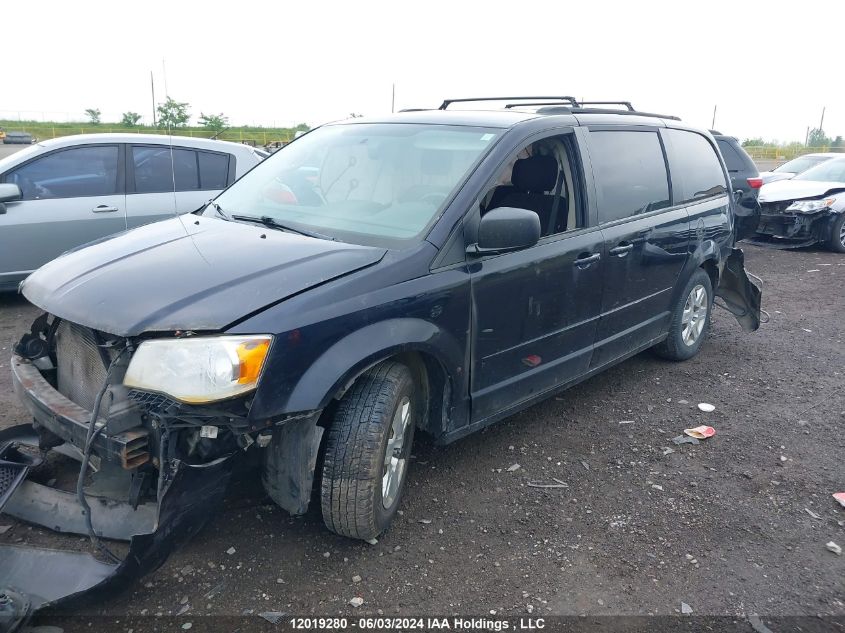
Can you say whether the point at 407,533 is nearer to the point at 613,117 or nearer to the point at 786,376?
the point at 613,117

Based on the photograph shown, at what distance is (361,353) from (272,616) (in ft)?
3.47

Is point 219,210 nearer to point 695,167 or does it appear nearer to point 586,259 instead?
point 586,259

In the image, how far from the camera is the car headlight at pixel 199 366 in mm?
2367

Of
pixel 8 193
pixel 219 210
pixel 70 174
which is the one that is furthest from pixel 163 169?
pixel 219 210

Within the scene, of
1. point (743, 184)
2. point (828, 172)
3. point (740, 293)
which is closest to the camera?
point (740, 293)

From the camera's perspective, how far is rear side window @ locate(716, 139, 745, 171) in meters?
9.84

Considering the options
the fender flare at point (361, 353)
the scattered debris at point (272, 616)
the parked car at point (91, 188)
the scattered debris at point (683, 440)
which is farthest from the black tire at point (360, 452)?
the parked car at point (91, 188)

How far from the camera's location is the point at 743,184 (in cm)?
977

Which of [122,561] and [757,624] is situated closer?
[122,561]

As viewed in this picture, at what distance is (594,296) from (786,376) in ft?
7.60

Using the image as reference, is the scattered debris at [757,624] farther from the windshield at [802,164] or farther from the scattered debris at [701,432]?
the windshield at [802,164]

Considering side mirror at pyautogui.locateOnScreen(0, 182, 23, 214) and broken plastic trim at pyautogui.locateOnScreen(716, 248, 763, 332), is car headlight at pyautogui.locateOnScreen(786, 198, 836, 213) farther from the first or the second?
side mirror at pyautogui.locateOnScreen(0, 182, 23, 214)

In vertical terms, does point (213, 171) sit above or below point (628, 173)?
below

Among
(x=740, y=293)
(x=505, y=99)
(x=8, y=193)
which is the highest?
(x=505, y=99)
